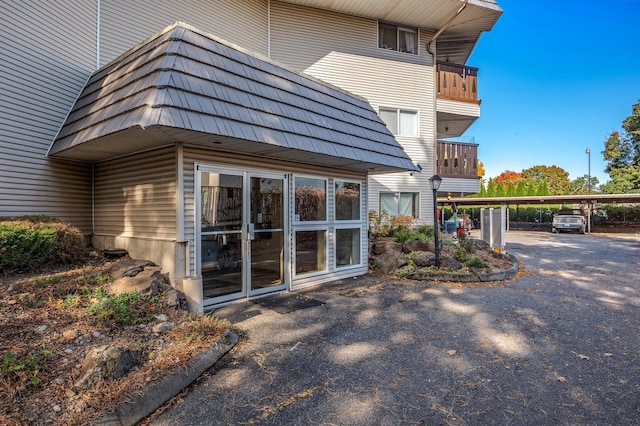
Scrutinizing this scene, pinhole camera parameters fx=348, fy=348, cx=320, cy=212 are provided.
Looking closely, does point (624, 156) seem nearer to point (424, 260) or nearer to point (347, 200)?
point (424, 260)

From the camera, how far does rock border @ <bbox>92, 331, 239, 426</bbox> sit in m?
2.58

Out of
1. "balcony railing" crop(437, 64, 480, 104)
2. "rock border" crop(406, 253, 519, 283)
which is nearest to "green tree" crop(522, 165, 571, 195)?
"balcony railing" crop(437, 64, 480, 104)

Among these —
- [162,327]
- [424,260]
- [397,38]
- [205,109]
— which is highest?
[397,38]

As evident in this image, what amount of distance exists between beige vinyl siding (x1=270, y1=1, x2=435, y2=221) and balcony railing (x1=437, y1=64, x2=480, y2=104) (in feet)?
1.60

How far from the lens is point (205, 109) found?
4750 mm

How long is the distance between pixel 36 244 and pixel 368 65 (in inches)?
447

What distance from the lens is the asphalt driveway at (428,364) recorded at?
2.83m

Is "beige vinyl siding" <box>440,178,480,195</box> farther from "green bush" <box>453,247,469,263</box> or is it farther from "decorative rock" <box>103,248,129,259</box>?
"decorative rock" <box>103,248,129,259</box>

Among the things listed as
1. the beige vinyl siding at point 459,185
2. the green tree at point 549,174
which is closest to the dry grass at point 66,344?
the beige vinyl siding at point 459,185

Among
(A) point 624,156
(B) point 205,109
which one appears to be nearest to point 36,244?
(B) point 205,109

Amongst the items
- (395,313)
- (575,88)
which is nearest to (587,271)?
(395,313)

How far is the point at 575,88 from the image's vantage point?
27.1 metres

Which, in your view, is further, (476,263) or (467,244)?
(467,244)

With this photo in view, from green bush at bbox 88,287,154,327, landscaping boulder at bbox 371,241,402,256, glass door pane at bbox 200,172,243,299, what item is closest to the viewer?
green bush at bbox 88,287,154,327
